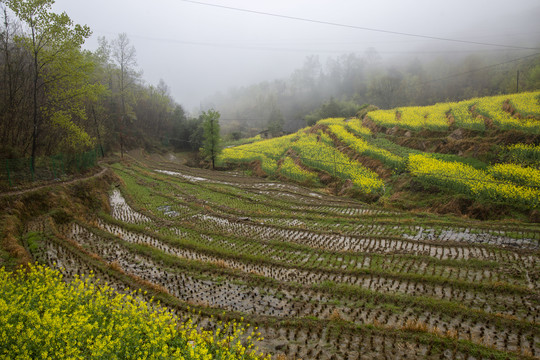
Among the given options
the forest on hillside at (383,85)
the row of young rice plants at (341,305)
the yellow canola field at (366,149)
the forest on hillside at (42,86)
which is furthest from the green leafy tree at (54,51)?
the forest on hillside at (383,85)

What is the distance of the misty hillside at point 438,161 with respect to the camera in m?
16.0

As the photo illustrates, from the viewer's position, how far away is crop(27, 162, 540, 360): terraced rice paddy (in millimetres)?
6566

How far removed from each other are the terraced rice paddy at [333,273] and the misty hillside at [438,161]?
280 cm

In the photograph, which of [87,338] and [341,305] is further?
[341,305]

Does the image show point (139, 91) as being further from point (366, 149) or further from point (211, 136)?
point (366, 149)

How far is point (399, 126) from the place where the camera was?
3069 cm

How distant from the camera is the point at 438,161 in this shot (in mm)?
21250

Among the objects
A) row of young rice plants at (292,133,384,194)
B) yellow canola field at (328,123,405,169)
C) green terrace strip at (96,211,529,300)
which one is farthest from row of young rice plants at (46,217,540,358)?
yellow canola field at (328,123,405,169)

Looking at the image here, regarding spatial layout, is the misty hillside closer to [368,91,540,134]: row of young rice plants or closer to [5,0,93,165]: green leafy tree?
[368,91,540,134]: row of young rice plants

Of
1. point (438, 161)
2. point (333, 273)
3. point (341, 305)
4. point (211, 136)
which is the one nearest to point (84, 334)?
point (341, 305)

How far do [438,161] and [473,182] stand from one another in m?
5.02

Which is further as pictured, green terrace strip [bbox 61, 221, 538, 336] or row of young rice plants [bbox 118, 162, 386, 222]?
row of young rice plants [bbox 118, 162, 386, 222]

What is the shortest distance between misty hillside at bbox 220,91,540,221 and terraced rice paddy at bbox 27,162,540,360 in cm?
280

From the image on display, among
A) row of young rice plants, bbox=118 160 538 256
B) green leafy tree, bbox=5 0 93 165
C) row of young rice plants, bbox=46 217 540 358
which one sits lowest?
row of young rice plants, bbox=46 217 540 358
